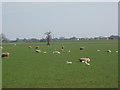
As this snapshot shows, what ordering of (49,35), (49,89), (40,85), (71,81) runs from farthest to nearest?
(49,35) < (71,81) < (40,85) < (49,89)

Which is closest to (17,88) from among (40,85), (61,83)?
(40,85)

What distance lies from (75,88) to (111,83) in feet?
6.03

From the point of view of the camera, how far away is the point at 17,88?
33.6 feet

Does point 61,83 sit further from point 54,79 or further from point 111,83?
point 111,83

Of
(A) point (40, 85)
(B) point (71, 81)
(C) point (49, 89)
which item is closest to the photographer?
(C) point (49, 89)

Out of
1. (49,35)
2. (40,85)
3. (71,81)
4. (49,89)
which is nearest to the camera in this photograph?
(49,89)

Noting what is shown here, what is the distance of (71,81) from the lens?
11.7 m

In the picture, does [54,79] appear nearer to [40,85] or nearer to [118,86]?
[40,85]

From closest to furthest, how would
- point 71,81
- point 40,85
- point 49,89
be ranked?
point 49,89, point 40,85, point 71,81

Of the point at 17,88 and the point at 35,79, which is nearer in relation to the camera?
the point at 17,88

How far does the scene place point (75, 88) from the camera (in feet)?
33.2

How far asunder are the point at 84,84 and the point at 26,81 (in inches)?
95.9

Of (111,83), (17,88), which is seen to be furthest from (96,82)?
(17,88)

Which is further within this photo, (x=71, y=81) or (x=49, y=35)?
(x=49, y=35)
